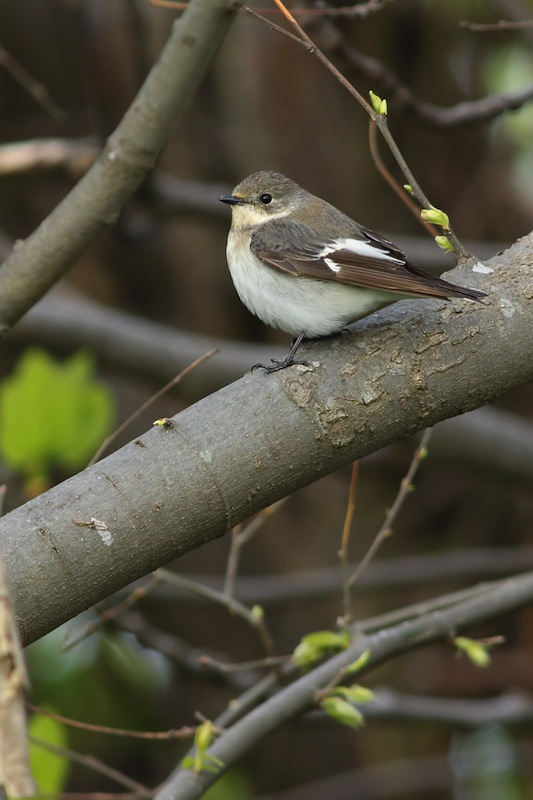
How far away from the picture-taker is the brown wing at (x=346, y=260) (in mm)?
2597

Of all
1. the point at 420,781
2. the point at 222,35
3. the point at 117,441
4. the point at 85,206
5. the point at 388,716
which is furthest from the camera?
the point at 117,441

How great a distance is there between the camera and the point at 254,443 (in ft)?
7.33

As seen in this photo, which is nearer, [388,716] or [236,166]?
[388,716]

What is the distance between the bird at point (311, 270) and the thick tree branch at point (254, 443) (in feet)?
0.34

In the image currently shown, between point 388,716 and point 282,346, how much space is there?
102 inches

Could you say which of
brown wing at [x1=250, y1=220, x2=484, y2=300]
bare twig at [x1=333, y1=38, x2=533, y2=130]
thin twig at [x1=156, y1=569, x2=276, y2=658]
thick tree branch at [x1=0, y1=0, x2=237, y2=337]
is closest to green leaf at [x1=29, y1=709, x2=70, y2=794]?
thin twig at [x1=156, y1=569, x2=276, y2=658]

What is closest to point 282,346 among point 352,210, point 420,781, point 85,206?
point 352,210

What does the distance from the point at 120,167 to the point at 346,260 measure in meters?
0.73

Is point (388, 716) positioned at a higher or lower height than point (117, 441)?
lower

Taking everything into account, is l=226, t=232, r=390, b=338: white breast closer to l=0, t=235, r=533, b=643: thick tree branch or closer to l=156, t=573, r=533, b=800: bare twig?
l=0, t=235, r=533, b=643: thick tree branch

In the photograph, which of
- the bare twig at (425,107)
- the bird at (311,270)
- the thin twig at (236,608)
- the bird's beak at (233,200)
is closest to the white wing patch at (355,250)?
the bird at (311,270)

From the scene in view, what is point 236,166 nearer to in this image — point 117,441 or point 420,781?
point 117,441

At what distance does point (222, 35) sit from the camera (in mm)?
2500

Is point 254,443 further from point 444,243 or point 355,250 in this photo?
point 355,250
